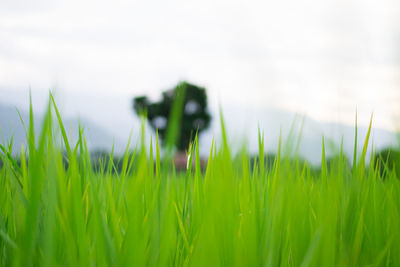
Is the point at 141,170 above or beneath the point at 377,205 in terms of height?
above

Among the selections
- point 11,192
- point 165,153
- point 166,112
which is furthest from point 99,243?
point 166,112

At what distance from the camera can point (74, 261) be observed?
52cm

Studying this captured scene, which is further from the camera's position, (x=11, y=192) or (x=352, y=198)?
(x=11, y=192)

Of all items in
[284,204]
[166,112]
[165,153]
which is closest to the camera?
[165,153]

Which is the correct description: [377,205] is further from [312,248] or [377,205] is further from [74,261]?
[74,261]

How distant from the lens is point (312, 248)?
515 millimetres

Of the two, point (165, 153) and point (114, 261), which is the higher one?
point (165, 153)

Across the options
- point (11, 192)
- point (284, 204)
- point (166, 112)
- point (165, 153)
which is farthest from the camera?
point (166, 112)

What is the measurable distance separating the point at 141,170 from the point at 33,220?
16 cm

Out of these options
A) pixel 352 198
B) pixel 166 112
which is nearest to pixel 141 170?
pixel 352 198

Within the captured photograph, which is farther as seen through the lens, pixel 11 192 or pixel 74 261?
pixel 11 192

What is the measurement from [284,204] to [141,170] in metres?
0.31

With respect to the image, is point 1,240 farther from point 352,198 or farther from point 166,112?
point 166,112

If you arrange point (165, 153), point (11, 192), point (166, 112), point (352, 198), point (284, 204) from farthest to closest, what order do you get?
point (166, 112)
point (11, 192)
point (352, 198)
point (284, 204)
point (165, 153)
